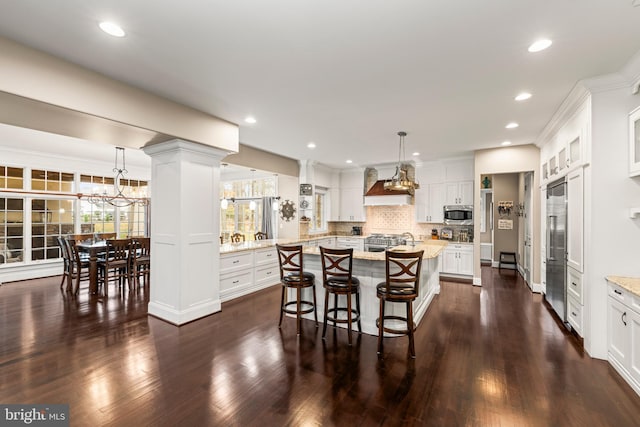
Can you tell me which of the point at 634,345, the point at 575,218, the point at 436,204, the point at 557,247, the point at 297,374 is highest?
the point at 436,204

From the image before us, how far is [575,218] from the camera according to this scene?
334 cm

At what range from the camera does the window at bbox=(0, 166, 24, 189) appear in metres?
6.10

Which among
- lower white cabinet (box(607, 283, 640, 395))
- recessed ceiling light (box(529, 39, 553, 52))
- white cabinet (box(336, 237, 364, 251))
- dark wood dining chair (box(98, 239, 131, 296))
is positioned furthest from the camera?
white cabinet (box(336, 237, 364, 251))

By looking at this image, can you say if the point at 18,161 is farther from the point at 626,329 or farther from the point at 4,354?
the point at 626,329

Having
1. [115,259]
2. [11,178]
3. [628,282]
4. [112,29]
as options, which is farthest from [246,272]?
[11,178]

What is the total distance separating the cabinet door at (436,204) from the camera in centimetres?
701

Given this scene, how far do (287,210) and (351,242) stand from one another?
204 cm

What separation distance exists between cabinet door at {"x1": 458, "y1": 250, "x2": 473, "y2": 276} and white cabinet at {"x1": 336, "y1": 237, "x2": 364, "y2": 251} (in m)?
2.41

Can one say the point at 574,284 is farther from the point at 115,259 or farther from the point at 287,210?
the point at 115,259

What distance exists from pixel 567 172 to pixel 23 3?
5530 millimetres

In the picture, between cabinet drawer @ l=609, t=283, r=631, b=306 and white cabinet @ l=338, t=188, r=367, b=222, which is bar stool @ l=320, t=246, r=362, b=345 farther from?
white cabinet @ l=338, t=188, r=367, b=222

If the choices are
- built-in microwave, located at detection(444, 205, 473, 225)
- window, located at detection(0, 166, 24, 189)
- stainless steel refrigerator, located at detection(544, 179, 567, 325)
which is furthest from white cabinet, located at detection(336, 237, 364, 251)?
A: window, located at detection(0, 166, 24, 189)

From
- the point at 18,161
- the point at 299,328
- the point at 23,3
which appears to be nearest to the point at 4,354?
the point at 299,328

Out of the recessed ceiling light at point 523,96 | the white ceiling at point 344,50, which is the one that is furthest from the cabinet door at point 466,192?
the recessed ceiling light at point 523,96
